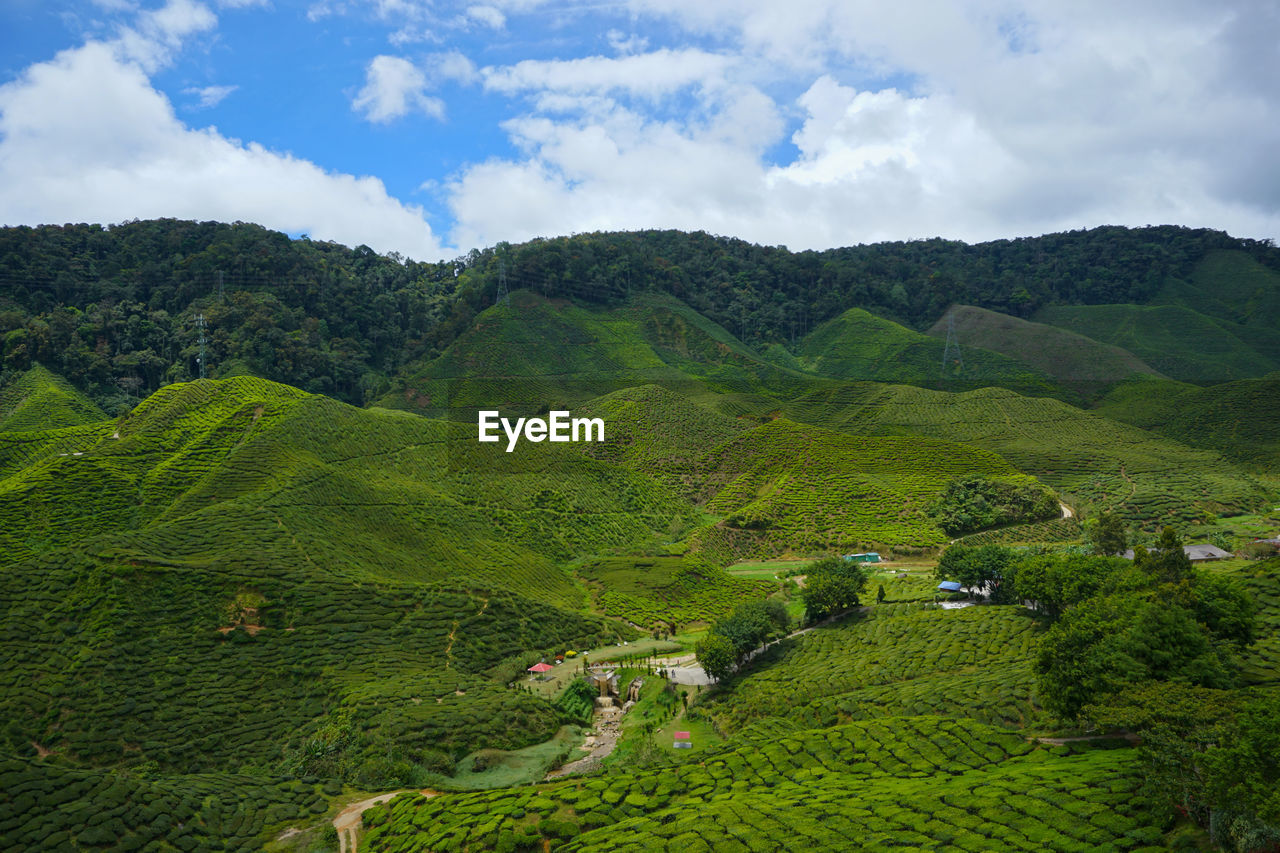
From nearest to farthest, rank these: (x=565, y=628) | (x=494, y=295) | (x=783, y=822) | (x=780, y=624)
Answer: (x=783, y=822), (x=780, y=624), (x=565, y=628), (x=494, y=295)

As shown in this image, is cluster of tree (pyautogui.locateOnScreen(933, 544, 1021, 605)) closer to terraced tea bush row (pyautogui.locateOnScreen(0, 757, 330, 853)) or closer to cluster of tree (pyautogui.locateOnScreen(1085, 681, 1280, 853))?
cluster of tree (pyautogui.locateOnScreen(1085, 681, 1280, 853))

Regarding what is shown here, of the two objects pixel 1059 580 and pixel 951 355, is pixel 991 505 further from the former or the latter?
pixel 951 355

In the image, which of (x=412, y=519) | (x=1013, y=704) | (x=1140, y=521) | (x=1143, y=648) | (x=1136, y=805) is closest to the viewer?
(x=1136, y=805)

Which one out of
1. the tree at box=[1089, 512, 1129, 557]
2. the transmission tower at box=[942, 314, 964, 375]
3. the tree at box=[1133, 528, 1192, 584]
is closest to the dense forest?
the transmission tower at box=[942, 314, 964, 375]

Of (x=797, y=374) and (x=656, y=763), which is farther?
(x=797, y=374)

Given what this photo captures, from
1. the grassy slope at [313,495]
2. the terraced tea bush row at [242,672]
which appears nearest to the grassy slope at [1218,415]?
the grassy slope at [313,495]

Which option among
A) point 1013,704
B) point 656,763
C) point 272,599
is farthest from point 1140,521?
point 272,599

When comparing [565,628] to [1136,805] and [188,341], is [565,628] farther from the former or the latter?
[188,341]
